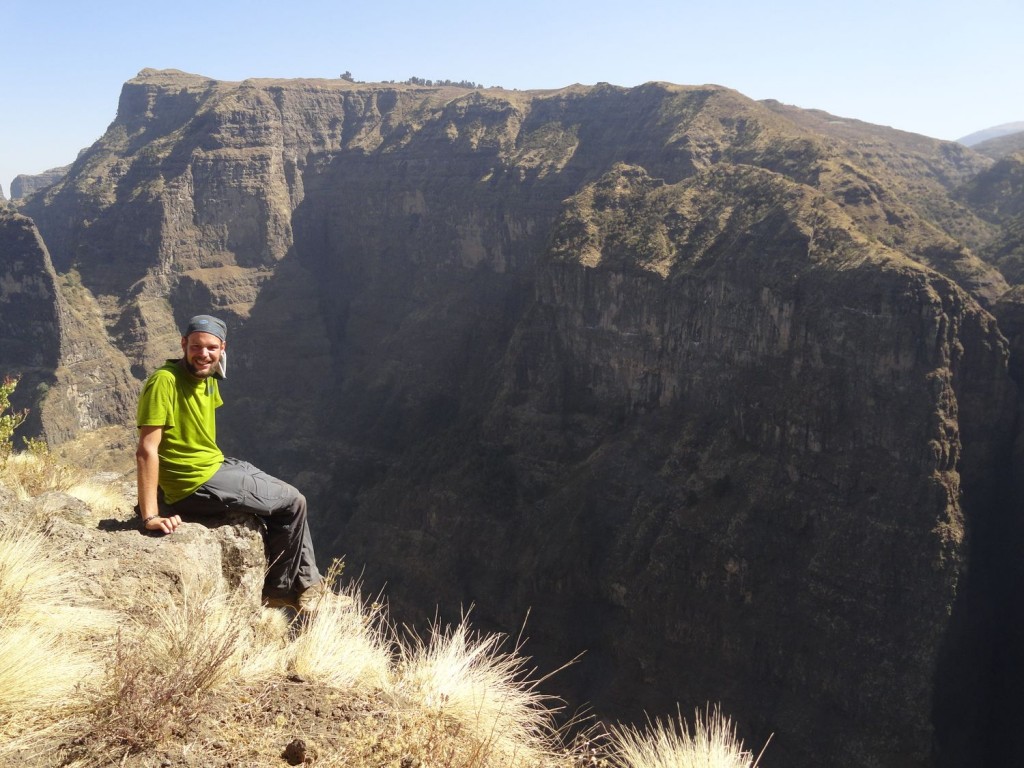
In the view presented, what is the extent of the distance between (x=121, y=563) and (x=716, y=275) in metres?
38.9

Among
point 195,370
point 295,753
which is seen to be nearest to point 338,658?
point 295,753

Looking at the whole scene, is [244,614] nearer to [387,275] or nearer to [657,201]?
[657,201]

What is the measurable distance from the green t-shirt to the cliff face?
24537mm

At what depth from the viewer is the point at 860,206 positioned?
47.3 metres

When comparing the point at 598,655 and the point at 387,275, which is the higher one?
the point at 387,275

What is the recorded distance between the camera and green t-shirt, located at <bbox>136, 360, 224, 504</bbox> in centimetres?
763

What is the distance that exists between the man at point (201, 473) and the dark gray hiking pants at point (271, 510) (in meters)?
0.01

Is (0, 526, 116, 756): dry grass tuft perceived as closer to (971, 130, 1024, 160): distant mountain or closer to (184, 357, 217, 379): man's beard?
(184, 357, 217, 379): man's beard

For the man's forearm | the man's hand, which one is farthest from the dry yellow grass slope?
the man's forearm

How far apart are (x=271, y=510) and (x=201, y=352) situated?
1.76m

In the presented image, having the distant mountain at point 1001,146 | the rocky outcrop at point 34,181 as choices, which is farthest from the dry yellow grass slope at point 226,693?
the rocky outcrop at point 34,181

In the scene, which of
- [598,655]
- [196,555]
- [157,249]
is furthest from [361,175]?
[196,555]

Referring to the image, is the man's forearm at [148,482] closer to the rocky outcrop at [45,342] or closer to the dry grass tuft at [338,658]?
the dry grass tuft at [338,658]

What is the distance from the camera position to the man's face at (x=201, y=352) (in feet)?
25.6
